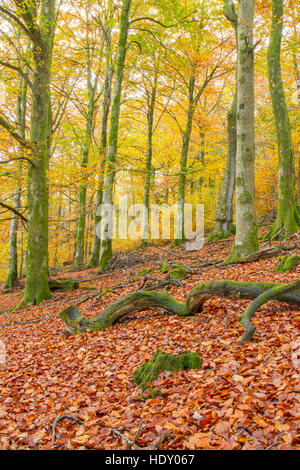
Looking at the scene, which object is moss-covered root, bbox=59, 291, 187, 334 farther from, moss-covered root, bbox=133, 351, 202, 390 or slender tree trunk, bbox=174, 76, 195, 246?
slender tree trunk, bbox=174, 76, 195, 246

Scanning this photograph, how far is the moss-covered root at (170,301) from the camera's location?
4.73 metres

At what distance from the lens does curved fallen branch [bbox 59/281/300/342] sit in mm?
4660

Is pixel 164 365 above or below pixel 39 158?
below

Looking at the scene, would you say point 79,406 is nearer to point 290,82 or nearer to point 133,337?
point 133,337

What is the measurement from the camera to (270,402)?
2.61m

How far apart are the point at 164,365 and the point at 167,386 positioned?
1.00ft

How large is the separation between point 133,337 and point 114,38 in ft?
51.5

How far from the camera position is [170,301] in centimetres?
560

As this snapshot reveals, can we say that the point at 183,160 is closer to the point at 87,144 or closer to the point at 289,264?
the point at 87,144

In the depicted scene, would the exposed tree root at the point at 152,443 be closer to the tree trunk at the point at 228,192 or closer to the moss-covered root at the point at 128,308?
the moss-covered root at the point at 128,308
